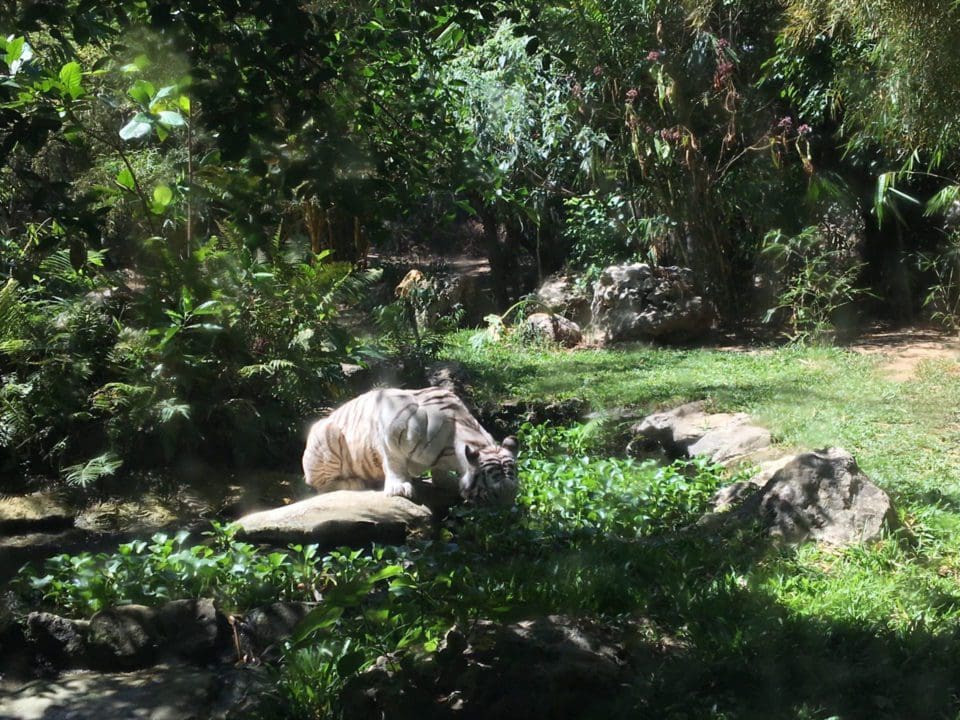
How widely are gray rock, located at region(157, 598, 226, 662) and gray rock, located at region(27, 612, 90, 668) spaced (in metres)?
0.37

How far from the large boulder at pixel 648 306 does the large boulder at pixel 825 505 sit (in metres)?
8.72

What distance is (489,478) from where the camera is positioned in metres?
6.59

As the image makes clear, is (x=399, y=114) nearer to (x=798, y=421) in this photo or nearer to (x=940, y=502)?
(x=940, y=502)

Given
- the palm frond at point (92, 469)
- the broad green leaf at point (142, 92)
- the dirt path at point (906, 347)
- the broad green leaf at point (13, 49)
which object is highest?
the broad green leaf at point (13, 49)

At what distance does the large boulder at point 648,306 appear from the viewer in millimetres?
Answer: 14375

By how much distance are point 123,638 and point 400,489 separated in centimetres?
260

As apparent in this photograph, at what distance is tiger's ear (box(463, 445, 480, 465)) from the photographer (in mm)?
6637

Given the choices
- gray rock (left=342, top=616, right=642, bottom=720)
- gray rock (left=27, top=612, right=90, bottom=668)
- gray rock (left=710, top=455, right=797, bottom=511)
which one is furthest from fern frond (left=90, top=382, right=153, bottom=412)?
gray rock (left=342, top=616, right=642, bottom=720)

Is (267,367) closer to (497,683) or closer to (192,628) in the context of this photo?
(192,628)

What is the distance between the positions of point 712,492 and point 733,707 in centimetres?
323

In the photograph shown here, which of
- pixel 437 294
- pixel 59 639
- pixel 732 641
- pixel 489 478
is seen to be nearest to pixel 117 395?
pixel 489 478

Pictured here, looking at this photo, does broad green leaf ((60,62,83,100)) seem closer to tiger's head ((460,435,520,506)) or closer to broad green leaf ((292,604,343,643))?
broad green leaf ((292,604,343,643))

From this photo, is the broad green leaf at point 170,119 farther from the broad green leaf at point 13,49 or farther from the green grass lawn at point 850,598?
the green grass lawn at point 850,598

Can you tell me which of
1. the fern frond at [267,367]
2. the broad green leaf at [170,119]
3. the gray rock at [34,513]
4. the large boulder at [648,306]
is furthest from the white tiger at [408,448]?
the large boulder at [648,306]
